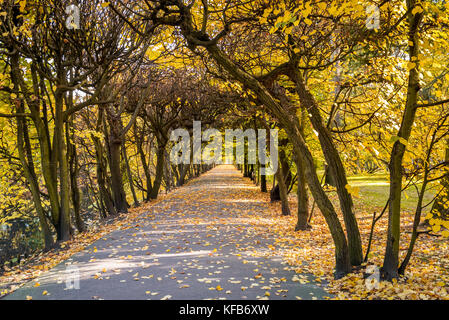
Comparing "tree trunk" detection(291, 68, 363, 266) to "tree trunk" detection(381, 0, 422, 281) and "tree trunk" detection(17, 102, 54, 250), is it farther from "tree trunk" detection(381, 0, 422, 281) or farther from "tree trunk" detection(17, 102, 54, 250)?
"tree trunk" detection(17, 102, 54, 250)

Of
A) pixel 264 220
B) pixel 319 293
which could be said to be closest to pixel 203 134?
pixel 264 220

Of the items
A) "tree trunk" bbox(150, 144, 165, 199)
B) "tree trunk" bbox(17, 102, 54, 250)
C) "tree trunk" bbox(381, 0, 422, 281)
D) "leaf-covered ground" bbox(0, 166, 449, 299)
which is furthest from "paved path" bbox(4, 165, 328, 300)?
"tree trunk" bbox(150, 144, 165, 199)

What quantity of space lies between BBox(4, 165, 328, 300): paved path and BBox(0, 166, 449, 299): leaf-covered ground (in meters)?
0.02

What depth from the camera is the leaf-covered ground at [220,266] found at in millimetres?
5469

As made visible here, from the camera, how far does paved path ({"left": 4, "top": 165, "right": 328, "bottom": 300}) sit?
5559mm

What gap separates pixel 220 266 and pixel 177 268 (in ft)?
2.75

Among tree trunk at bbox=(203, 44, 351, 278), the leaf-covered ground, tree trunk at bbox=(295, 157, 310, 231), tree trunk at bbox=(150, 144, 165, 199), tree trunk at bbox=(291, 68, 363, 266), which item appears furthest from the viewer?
tree trunk at bbox=(150, 144, 165, 199)

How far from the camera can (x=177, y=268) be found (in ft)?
22.9

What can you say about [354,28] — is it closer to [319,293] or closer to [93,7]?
[319,293]

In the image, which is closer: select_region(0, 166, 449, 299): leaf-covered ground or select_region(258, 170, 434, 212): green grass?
select_region(0, 166, 449, 299): leaf-covered ground

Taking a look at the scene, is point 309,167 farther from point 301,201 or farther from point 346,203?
point 301,201

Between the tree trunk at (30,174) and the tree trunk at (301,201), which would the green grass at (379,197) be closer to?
the tree trunk at (301,201)

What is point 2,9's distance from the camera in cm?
866

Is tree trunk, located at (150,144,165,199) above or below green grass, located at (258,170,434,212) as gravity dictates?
above
